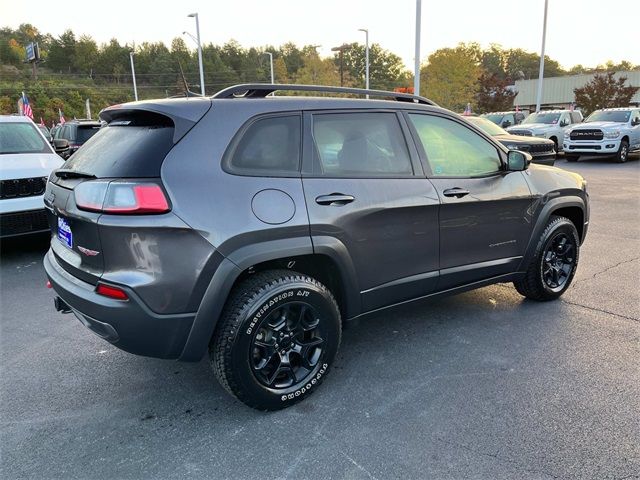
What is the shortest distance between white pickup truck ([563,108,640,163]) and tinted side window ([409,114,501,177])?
15.8m

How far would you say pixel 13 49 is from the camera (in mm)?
82125

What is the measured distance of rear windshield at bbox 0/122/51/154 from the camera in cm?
688

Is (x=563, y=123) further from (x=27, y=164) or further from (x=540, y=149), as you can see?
(x=27, y=164)

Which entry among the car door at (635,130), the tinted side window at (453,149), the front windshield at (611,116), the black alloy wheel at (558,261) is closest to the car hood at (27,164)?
the tinted side window at (453,149)

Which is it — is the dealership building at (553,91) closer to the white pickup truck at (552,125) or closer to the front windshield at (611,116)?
the white pickup truck at (552,125)

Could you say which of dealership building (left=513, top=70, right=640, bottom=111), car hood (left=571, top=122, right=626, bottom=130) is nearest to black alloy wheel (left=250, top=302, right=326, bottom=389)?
car hood (left=571, top=122, right=626, bottom=130)

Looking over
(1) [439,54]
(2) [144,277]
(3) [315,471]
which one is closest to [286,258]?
(2) [144,277]

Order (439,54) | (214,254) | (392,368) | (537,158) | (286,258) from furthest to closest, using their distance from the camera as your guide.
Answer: (439,54) → (537,158) → (392,368) → (286,258) → (214,254)

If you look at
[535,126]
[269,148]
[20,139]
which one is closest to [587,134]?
[535,126]

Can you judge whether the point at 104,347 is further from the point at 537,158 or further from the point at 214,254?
the point at 537,158

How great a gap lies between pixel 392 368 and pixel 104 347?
2189 mm

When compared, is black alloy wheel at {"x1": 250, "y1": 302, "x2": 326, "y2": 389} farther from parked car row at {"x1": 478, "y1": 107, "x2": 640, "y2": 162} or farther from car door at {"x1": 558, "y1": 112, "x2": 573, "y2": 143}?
car door at {"x1": 558, "y1": 112, "x2": 573, "y2": 143}

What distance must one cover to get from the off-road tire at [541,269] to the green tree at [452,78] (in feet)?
140

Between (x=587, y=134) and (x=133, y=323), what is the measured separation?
18.7m
